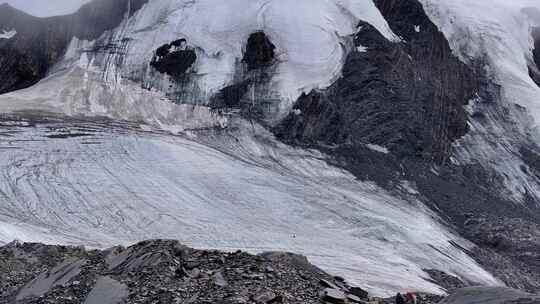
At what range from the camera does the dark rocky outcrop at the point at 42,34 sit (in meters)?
35.1

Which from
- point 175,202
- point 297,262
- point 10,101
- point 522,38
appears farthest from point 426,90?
point 297,262

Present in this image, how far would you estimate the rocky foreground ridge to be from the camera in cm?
1152

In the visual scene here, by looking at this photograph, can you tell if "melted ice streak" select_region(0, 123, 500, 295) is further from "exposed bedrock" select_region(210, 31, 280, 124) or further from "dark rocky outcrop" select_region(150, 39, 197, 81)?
"dark rocky outcrop" select_region(150, 39, 197, 81)

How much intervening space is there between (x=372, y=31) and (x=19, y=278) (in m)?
24.3

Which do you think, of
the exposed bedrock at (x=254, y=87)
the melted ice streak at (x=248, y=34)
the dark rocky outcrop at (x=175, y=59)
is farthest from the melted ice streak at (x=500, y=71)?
the dark rocky outcrop at (x=175, y=59)

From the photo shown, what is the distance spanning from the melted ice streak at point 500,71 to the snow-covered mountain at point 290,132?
0.30 feet

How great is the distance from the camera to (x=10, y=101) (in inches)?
1234

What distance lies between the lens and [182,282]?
12.3m

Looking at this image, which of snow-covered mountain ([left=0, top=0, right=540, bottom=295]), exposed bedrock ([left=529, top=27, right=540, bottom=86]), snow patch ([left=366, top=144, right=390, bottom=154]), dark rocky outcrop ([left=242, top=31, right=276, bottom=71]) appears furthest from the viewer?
exposed bedrock ([left=529, top=27, right=540, bottom=86])

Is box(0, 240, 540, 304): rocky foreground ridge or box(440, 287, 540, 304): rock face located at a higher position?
box(440, 287, 540, 304): rock face

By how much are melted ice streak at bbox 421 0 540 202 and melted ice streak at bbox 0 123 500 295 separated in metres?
6.43

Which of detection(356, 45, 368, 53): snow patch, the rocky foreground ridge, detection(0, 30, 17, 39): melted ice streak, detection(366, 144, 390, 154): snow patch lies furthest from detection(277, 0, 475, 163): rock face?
the rocky foreground ridge

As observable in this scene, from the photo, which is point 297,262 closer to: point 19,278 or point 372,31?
point 19,278

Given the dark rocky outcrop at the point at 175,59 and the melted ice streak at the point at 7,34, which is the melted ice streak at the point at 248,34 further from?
the melted ice streak at the point at 7,34
